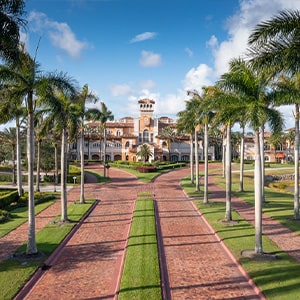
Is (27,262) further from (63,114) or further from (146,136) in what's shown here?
(146,136)

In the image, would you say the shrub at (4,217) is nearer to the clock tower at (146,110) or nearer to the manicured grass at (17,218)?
the manicured grass at (17,218)

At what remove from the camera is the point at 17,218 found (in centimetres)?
2325

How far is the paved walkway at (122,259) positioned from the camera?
11352 mm

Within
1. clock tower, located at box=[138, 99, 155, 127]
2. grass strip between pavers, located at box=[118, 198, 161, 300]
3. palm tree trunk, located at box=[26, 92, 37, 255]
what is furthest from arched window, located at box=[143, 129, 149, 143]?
palm tree trunk, located at box=[26, 92, 37, 255]

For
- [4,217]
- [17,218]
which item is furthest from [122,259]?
[17,218]

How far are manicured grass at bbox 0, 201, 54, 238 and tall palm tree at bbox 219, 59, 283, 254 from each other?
13779 mm

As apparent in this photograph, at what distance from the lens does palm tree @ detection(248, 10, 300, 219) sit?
39.8 ft

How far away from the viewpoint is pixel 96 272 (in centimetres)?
1316

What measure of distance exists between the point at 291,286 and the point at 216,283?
2489mm

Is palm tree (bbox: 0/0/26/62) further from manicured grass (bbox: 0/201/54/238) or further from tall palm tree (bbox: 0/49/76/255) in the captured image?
manicured grass (bbox: 0/201/54/238)

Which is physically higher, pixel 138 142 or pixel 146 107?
pixel 146 107

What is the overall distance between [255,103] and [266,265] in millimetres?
7086

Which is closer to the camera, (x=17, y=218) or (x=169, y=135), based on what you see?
(x=17, y=218)

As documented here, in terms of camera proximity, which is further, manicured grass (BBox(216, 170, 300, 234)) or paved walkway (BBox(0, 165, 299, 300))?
manicured grass (BBox(216, 170, 300, 234))
